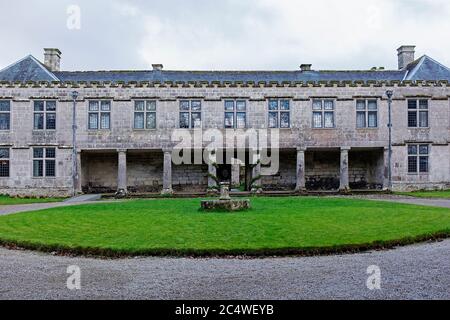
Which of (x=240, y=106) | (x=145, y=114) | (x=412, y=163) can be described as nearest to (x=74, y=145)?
(x=145, y=114)

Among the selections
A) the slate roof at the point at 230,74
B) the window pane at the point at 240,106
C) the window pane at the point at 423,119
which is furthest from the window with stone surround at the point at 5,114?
the window pane at the point at 423,119

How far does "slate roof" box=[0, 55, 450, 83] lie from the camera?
30.3 m

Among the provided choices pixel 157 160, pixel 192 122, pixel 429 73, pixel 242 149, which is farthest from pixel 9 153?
pixel 429 73

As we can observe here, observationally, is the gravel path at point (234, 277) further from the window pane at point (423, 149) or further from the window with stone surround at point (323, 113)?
the window pane at point (423, 149)

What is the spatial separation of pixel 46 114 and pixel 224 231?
2100cm

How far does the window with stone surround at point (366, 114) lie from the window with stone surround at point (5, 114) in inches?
866

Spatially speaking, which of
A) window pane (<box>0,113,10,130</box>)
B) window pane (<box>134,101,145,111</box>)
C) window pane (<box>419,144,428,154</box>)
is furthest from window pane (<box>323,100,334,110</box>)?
window pane (<box>0,113,10,130</box>)

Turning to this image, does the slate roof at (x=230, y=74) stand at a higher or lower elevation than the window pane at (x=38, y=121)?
higher

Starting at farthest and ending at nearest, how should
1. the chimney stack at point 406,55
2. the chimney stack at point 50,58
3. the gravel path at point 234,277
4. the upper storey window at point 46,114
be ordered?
the chimney stack at point 50,58
the chimney stack at point 406,55
the upper storey window at point 46,114
the gravel path at point 234,277

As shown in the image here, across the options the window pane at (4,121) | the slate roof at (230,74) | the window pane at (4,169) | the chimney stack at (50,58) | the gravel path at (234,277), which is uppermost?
the chimney stack at (50,58)

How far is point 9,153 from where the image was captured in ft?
92.7

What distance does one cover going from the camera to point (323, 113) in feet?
94.2

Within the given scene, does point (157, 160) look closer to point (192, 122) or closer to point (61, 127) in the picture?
point (192, 122)

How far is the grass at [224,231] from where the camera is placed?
9.72m
